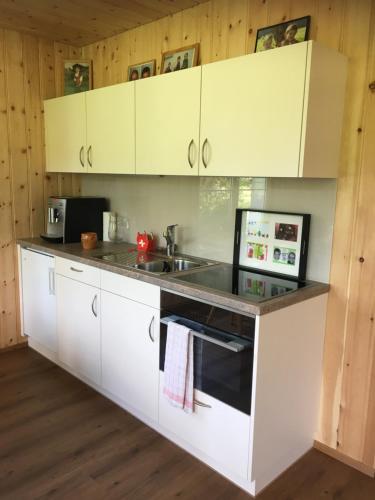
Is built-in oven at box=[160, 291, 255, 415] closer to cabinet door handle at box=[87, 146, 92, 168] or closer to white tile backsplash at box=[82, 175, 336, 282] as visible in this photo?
white tile backsplash at box=[82, 175, 336, 282]

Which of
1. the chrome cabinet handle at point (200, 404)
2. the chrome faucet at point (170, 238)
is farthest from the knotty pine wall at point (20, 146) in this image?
the chrome cabinet handle at point (200, 404)

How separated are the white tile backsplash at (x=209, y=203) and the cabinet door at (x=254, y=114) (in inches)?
12.4

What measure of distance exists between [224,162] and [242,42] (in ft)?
2.42

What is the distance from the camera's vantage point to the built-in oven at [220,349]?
1.79 m

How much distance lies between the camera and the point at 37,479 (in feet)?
6.42

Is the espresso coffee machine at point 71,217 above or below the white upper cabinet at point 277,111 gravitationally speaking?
below

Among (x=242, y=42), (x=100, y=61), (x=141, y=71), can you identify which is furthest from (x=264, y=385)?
(x=100, y=61)

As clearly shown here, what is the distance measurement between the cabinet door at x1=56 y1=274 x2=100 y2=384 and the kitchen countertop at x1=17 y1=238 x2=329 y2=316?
0.59 ft

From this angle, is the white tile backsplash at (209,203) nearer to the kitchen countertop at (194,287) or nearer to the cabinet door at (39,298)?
the kitchen countertop at (194,287)

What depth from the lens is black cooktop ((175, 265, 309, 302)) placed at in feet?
6.20

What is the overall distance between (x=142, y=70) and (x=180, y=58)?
14.5 inches

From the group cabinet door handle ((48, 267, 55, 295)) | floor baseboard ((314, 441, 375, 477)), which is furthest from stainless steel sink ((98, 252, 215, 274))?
floor baseboard ((314, 441, 375, 477))

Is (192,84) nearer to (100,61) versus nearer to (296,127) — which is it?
(296,127)

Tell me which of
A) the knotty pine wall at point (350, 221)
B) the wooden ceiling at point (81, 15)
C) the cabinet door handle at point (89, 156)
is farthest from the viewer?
the cabinet door handle at point (89, 156)
